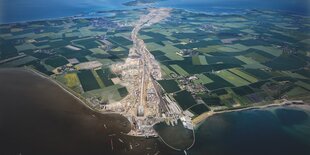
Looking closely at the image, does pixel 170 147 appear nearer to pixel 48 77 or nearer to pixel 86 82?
pixel 86 82

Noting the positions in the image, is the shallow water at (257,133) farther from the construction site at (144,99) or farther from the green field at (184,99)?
the green field at (184,99)

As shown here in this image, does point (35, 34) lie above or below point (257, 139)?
above

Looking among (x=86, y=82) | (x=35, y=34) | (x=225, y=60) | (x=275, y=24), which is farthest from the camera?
(x=275, y=24)

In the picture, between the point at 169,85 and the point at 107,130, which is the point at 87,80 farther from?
the point at 107,130

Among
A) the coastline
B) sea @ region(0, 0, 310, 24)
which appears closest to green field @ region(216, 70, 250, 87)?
the coastline

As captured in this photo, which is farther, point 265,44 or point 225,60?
point 265,44

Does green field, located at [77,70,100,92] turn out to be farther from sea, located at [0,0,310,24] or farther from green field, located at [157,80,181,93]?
sea, located at [0,0,310,24]

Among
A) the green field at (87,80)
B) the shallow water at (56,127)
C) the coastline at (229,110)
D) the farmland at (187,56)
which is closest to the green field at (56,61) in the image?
the farmland at (187,56)

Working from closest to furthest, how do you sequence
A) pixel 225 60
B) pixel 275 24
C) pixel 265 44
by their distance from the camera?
1. pixel 225 60
2. pixel 265 44
3. pixel 275 24

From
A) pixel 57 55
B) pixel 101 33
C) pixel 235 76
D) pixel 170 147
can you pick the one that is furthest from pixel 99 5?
pixel 170 147

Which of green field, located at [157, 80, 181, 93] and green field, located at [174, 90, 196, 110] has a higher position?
green field, located at [157, 80, 181, 93]

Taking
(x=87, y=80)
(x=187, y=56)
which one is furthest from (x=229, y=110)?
(x=87, y=80)
